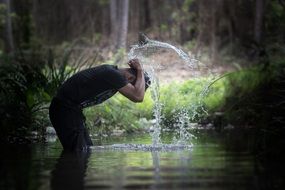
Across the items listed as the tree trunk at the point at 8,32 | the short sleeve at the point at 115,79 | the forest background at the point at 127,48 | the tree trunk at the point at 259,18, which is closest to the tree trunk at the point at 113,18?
the forest background at the point at 127,48

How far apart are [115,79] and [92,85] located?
35 cm

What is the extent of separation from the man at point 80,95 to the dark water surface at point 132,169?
35 centimetres

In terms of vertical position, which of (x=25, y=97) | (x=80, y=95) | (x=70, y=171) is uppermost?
(x=25, y=97)

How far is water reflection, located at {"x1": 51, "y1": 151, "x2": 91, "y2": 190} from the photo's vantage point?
645 cm

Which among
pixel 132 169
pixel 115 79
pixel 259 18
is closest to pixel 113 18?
pixel 259 18

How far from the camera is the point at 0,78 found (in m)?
12.8

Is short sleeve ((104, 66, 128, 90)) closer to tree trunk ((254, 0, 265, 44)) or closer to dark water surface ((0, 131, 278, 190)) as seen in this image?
dark water surface ((0, 131, 278, 190))

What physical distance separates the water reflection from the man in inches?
14.2

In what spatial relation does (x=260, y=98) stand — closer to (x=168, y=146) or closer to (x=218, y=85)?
(x=168, y=146)

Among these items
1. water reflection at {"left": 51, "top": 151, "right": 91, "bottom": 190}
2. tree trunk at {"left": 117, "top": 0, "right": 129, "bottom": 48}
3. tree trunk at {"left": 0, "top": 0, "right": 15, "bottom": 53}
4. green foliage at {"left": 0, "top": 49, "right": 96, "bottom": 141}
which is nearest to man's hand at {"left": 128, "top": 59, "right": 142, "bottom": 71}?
water reflection at {"left": 51, "top": 151, "right": 91, "bottom": 190}

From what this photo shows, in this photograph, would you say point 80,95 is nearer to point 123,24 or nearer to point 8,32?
point 123,24

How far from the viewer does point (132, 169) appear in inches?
304

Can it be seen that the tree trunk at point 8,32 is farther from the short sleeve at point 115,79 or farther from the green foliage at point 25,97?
the short sleeve at point 115,79

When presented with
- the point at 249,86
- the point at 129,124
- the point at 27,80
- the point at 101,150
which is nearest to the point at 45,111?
the point at 27,80
